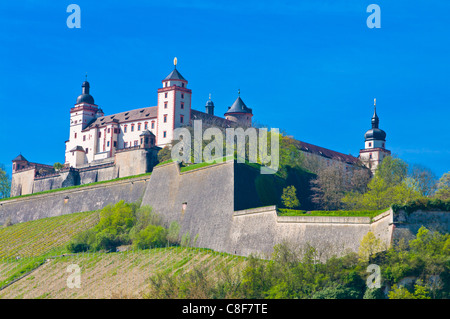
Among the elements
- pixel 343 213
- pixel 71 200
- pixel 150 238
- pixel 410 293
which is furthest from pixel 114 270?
pixel 71 200

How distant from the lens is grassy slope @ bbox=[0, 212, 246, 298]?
5431cm

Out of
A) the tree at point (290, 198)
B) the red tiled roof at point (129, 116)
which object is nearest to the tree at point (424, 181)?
the tree at point (290, 198)

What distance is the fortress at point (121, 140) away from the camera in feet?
282

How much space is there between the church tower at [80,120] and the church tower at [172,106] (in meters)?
12.5

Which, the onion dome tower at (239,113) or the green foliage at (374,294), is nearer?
the green foliage at (374,294)

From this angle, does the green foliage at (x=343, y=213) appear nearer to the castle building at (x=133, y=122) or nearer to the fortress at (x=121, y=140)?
the fortress at (x=121, y=140)

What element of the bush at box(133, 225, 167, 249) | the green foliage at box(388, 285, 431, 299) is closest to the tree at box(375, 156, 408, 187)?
the bush at box(133, 225, 167, 249)

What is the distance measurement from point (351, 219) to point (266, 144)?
24.3m

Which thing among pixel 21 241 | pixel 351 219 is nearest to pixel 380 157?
pixel 21 241

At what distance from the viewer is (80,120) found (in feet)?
336

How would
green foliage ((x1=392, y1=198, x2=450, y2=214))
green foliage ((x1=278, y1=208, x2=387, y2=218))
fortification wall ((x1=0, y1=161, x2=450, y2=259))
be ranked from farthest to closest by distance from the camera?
green foliage ((x1=278, y1=208, x2=387, y2=218)) < fortification wall ((x1=0, y1=161, x2=450, y2=259)) < green foliage ((x1=392, y1=198, x2=450, y2=214))

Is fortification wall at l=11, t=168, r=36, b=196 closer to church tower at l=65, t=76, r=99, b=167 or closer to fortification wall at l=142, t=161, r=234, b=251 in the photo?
church tower at l=65, t=76, r=99, b=167

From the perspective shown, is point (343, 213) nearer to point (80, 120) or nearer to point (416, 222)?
point (416, 222)
